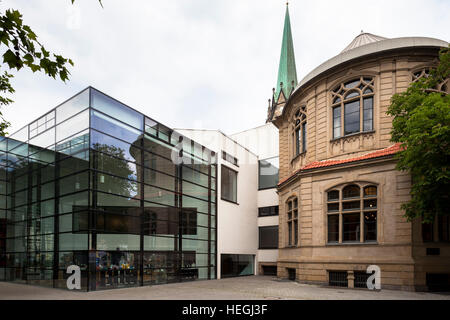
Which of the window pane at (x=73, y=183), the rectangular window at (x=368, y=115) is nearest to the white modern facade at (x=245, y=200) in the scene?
the window pane at (x=73, y=183)

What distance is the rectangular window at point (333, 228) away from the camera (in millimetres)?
20453

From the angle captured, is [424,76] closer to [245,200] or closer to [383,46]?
[383,46]

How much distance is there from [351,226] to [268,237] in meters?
14.0

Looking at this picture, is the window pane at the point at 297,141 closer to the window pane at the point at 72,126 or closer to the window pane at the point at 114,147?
the window pane at the point at 114,147

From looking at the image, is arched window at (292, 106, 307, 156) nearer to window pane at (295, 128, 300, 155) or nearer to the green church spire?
window pane at (295, 128, 300, 155)

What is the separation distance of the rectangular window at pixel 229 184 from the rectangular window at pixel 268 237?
499cm

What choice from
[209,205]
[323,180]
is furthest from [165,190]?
[323,180]

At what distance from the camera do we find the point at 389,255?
1798 centimetres

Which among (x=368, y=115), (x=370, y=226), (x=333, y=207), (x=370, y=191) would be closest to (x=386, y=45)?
(x=368, y=115)

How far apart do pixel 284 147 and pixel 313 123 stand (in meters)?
Answer: 5.52

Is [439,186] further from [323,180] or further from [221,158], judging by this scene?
[221,158]

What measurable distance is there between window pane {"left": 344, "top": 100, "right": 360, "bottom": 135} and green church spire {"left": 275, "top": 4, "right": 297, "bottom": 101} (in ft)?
151

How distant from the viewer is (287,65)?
227 feet

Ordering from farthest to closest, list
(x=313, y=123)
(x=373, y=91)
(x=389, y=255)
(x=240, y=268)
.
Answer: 1. (x=240, y=268)
2. (x=313, y=123)
3. (x=373, y=91)
4. (x=389, y=255)
